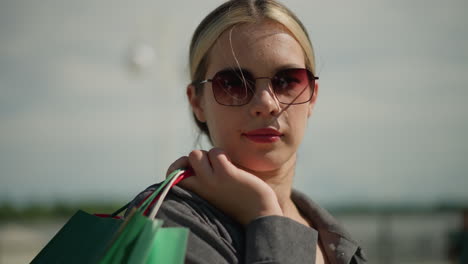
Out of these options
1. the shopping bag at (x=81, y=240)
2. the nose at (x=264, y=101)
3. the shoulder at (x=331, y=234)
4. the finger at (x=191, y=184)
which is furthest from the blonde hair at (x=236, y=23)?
the shopping bag at (x=81, y=240)

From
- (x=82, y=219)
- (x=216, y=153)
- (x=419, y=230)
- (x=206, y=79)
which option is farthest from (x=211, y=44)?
(x=419, y=230)

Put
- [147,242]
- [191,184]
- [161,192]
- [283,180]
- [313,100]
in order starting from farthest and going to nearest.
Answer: [313,100]
[283,180]
[191,184]
[161,192]
[147,242]

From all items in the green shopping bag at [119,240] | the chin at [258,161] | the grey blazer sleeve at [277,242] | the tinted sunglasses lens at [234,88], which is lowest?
the grey blazer sleeve at [277,242]

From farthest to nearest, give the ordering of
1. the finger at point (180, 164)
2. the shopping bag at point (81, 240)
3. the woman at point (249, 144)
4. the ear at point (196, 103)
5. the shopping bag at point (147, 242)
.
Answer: the ear at point (196, 103) < the finger at point (180, 164) < the woman at point (249, 144) < the shopping bag at point (81, 240) < the shopping bag at point (147, 242)

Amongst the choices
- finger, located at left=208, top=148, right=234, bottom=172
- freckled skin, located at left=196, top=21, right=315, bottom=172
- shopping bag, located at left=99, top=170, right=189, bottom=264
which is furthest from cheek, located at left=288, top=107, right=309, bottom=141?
shopping bag, located at left=99, top=170, right=189, bottom=264

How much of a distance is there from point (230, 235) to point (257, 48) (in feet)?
2.17

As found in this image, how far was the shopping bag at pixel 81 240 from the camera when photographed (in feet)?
5.11

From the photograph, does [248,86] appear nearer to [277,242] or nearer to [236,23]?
[236,23]

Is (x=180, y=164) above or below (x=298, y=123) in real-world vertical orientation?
below

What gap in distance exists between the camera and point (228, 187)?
5.81ft

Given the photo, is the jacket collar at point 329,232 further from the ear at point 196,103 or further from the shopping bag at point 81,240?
the shopping bag at point 81,240

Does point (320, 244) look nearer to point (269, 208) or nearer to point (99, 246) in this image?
point (269, 208)

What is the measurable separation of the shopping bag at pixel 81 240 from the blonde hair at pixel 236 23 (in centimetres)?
76

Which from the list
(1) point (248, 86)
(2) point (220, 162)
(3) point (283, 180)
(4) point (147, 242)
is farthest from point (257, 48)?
(4) point (147, 242)
